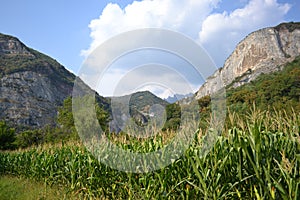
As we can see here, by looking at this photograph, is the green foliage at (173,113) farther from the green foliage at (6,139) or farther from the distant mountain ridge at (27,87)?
the distant mountain ridge at (27,87)

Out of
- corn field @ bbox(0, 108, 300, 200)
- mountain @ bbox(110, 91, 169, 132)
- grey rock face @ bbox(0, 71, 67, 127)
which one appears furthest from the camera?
grey rock face @ bbox(0, 71, 67, 127)

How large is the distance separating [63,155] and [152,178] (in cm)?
451

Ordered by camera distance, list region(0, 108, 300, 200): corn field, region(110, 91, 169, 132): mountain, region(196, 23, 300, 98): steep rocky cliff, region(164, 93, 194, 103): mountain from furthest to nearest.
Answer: region(196, 23, 300, 98): steep rocky cliff → region(110, 91, 169, 132): mountain → region(164, 93, 194, 103): mountain → region(0, 108, 300, 200): corn field

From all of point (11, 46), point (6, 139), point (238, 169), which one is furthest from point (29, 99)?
point (238, 169)

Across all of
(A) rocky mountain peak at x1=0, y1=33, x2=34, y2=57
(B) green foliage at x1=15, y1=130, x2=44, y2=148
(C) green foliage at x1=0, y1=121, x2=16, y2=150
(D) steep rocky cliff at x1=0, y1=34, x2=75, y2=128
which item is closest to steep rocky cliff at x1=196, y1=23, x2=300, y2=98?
(D) steep rocky cliff at x1=0, y1=34, x2=75, y2=128

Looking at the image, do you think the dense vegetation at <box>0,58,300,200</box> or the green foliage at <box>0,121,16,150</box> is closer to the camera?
the dense vegetation at <box>0,58,300,200</box>

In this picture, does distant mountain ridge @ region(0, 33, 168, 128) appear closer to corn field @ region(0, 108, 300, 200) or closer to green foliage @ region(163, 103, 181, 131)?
green foliage @ region(163, 103, 181, 131)

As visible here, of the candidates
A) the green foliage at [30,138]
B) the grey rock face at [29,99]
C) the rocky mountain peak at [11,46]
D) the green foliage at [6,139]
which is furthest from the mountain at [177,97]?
the rocky mountain peak at [11,46]

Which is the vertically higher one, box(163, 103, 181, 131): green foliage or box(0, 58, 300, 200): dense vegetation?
box(163, 103, 181, 131): green foliage

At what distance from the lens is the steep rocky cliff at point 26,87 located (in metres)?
69.3

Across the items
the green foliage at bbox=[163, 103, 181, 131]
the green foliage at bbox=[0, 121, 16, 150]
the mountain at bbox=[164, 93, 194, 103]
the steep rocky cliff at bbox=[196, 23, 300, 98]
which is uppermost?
the steep rocky cliff at bbox=[196, 23, 300, 98]

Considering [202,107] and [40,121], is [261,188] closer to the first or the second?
[202,107]

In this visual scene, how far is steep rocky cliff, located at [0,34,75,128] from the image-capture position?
227 feet

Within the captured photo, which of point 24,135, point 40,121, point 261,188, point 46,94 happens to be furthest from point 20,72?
point 261,188
